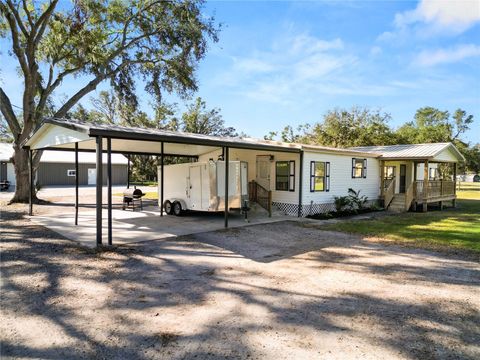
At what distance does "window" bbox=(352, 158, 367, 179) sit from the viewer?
1676 centimetres

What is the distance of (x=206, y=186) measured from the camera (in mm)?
12344

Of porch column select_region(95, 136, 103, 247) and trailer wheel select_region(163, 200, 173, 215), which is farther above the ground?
porch column select_region(95, 136, 103, 247)

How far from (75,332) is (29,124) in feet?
57.3

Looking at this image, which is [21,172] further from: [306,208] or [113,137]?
[306,208]

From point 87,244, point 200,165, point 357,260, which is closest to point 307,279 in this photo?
point 357,260

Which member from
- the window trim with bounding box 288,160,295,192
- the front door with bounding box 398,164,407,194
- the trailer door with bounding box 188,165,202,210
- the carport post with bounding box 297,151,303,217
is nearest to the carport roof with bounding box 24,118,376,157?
the carport post with bounding box 297,151,303,217

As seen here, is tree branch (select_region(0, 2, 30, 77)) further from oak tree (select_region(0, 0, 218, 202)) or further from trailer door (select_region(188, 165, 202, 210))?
trailer door (select_region(188, 165, 202, 210))

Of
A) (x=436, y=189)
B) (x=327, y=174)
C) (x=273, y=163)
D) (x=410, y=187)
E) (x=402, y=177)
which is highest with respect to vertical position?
(x=273, y=163)

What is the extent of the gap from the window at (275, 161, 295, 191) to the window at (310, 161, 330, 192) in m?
0.89

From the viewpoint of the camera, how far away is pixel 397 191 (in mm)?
19766

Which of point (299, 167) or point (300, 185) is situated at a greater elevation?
point (299, 167)

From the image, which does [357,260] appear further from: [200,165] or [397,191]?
[397,191]

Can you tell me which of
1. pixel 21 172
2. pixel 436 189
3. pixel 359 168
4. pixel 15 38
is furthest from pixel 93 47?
pixel 436 189

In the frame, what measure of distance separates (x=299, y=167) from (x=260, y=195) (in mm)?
2495
